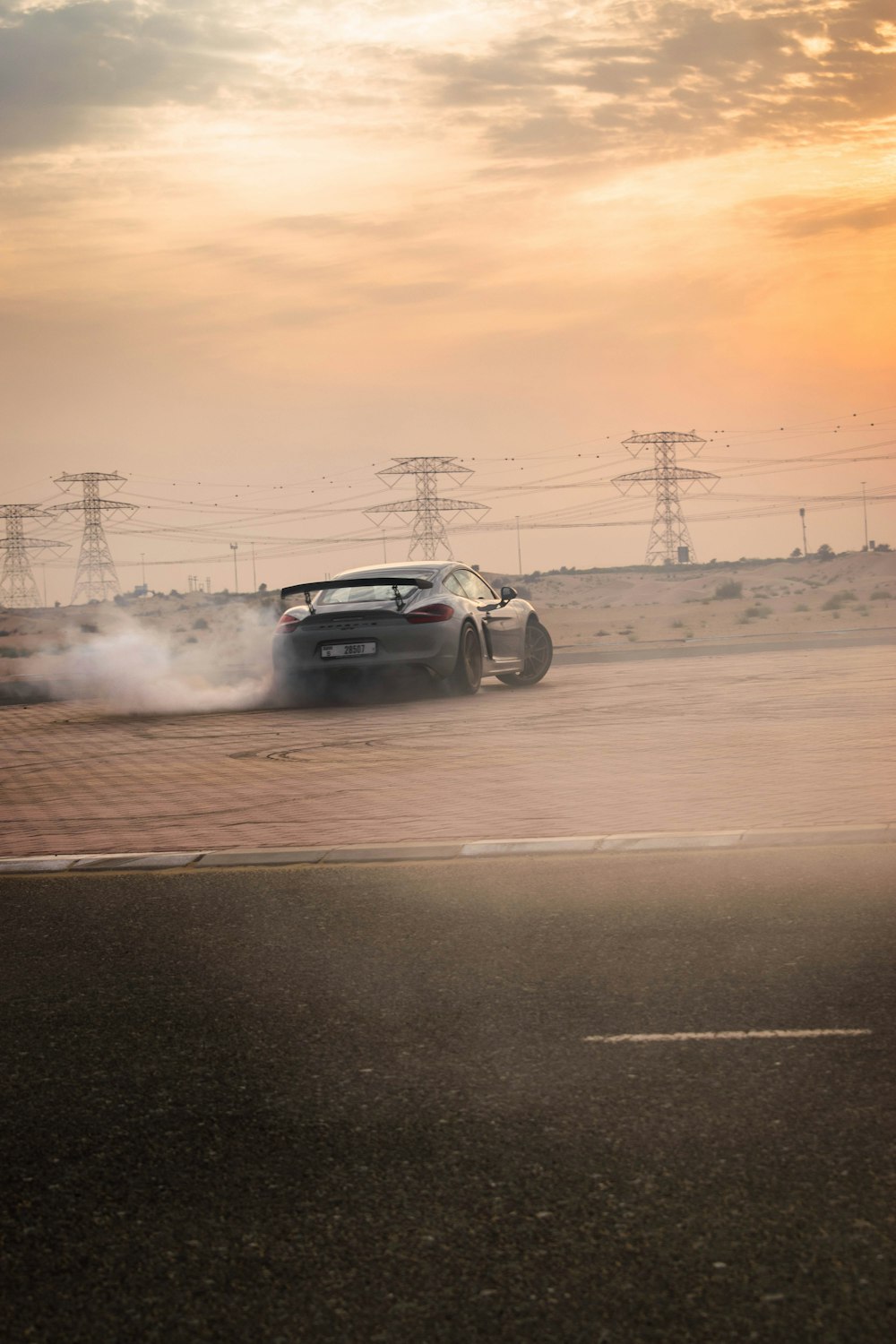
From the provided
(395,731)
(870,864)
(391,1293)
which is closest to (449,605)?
(395,731)

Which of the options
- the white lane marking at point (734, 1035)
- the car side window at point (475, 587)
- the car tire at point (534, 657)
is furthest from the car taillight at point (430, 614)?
the white lane marking at point (734, 1035)

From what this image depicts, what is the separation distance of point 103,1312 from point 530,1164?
110 centimetres

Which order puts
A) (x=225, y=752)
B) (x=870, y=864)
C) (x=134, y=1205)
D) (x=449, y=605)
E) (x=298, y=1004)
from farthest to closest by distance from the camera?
(x=449, y=605) < (x=225, y=752) < (x=870, y=864) < (x=298, y=1004) < (x=134, y=1205)

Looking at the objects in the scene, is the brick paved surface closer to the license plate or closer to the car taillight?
the license plate

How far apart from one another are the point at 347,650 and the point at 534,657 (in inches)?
141

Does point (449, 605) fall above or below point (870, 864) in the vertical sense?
above

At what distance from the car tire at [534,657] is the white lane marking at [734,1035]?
15.0m

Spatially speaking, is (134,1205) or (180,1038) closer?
(134,1205)

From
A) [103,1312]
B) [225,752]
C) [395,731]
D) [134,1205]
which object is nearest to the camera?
[103,1312]

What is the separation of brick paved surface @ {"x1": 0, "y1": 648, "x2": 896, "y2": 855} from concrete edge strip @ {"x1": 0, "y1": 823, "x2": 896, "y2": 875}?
1.03 ft

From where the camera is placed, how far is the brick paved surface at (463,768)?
9.05 metres

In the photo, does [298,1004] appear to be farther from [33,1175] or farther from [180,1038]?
[33,1175]

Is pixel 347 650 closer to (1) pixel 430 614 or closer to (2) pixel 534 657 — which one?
(1) pixel 430 614

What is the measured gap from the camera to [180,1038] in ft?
16.6
